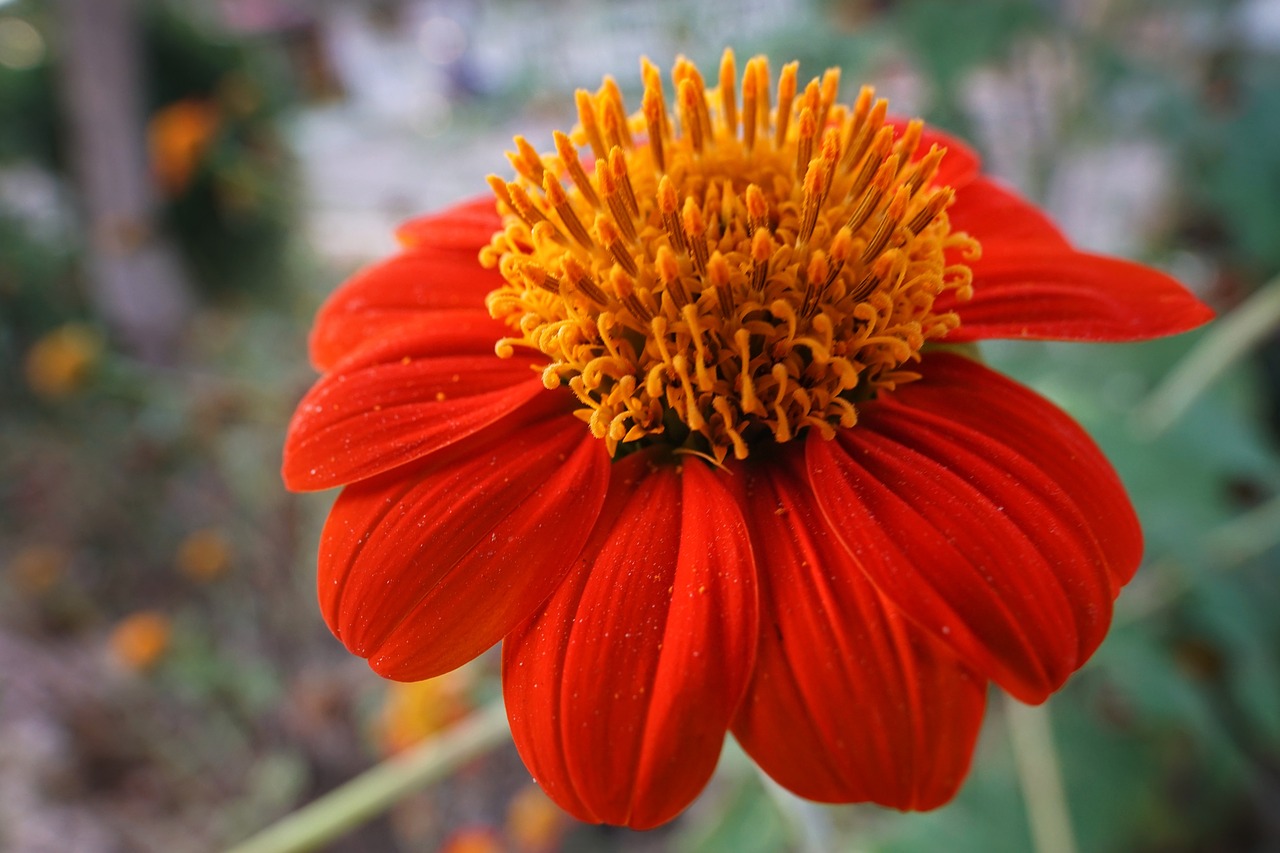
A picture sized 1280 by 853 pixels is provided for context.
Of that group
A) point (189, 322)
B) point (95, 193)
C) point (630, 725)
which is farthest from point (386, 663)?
point (189, 322)

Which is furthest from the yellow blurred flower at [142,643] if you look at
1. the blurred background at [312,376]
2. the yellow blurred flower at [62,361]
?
the yellow blurred flower at [62,361]

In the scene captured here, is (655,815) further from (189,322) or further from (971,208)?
(189,322)

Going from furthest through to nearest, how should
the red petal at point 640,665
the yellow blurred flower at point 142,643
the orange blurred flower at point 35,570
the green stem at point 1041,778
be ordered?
1. the orange blurred flower at point 35,570
2. the yellow blurred flower at point 142,643
3. the green stem at point 1041,778
4. the red petal at point 640,665

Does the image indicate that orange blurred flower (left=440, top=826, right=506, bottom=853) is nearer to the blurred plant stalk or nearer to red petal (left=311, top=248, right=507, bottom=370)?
red petal (left=311, top=248, right=507, bottom=370)

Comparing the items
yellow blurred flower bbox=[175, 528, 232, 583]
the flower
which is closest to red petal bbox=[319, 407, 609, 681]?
the flower

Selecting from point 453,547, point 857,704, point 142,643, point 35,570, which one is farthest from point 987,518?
point 35,570

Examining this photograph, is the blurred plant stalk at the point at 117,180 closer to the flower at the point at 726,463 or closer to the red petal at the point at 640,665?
the flower at the point at 726,463

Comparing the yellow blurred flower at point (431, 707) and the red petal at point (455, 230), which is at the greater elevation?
the red petal at point (455, 230)
